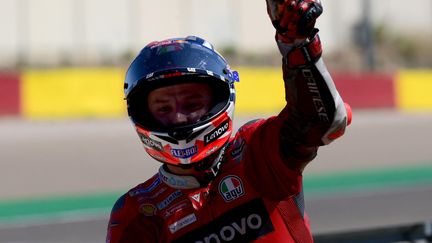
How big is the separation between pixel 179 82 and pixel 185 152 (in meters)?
0.21

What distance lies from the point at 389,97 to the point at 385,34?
12.2m

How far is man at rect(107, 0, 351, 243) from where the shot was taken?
211 centimetres

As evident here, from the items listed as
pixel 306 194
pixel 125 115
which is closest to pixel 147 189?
pixel 306 194

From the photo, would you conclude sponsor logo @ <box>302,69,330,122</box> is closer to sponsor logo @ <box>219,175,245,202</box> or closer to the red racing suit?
the red racing suit

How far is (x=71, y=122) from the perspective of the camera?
13117 mm

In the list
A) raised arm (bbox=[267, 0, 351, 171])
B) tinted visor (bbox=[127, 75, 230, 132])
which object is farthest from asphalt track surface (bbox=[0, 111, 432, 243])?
raised arm (bbox=[267, 0, 351, 171])

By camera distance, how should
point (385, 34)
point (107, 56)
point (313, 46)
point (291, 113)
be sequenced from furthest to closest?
point (385, 34), point (107, 56), point (291, 113), point (313, 46)

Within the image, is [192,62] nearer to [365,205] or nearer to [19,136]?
[365,205]

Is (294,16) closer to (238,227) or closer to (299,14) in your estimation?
(299,14)

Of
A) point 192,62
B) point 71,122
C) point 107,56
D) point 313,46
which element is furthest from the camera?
point 107,56

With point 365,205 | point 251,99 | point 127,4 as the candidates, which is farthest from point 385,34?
point 365,205

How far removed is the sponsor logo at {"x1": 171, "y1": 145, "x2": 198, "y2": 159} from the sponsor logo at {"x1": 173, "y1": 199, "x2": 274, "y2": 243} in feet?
0.70

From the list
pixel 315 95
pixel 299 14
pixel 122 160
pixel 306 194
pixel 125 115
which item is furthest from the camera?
pixel 125 115

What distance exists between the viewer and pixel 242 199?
2.16 metres
